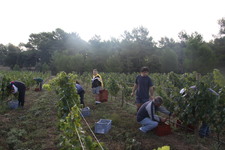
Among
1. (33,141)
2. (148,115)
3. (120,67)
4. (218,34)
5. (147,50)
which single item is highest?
(218,34)

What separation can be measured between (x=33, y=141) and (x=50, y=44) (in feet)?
191

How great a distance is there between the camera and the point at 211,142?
196 inches

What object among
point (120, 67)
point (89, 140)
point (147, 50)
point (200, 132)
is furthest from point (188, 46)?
point (89, 140)

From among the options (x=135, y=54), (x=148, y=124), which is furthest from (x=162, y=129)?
(x=135, y=54)

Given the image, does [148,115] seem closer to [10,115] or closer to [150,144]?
[150,144]

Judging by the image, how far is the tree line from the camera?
3619 centimetres

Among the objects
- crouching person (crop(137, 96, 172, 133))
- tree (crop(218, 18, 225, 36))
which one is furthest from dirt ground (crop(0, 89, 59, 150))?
tree (crop(218, 18, 225, 36))

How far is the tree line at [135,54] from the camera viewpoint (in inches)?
1425

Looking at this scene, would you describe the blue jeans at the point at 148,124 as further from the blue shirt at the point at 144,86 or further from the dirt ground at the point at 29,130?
the dirt ground at the point at 29,130

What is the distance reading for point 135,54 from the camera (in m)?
40.3

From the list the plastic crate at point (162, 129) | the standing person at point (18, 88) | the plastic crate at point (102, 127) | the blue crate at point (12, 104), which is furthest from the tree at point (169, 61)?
the plastic crate at point (102, 127)

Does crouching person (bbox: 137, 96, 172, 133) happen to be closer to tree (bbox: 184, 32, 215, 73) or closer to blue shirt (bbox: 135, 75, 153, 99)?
blue shirt (bbox: 135, 75, 153, 99)

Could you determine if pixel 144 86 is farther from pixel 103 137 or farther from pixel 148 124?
pixel 103 137

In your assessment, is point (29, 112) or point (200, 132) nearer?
point (200, 132)
